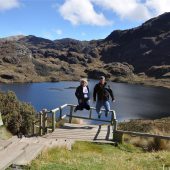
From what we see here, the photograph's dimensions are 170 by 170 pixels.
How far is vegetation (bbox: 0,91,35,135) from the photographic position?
2528 centimetres

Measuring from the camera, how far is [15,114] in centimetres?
2597

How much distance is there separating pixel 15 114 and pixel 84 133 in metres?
8.35

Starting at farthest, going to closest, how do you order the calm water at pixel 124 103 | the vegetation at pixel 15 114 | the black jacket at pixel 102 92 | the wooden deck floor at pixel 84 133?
the calm water at pixel 124 103 < the vegetation at pixel 15 114 < the black jacket at pixel 102 92 < the wooden deck floor at pixel 84 133

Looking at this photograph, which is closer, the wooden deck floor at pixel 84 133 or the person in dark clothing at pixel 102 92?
the wooden deck floor at pixel 84 133

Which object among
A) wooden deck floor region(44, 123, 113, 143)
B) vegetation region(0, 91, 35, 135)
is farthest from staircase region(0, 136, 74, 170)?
vegetation region(0, 91, 35, 135)

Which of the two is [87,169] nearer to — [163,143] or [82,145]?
[82,145]

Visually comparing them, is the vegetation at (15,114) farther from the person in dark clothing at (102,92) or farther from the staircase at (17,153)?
the staircase at (17,153)

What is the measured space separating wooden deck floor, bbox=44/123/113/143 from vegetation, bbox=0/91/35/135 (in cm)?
578

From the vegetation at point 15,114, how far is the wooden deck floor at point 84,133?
5783 mm

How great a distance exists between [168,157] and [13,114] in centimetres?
1701

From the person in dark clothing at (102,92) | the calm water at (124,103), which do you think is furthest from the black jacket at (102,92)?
the calm water at (124,103)

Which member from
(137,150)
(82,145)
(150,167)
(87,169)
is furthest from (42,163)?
(137,150)

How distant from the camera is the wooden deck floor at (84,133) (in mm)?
17906

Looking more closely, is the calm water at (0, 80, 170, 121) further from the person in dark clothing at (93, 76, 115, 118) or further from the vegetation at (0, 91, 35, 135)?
the person in dark clothing at (93, 76, 115, 118)
